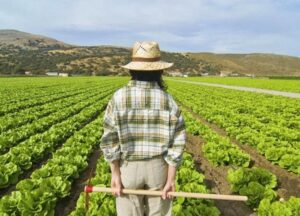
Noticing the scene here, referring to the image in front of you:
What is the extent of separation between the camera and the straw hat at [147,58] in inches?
137

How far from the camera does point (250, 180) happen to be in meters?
7.52

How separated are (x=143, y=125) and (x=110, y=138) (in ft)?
1.05

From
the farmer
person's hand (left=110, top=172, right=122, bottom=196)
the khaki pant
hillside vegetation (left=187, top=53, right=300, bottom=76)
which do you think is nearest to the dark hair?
the farmer

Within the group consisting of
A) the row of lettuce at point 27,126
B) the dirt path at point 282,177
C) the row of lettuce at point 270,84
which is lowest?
the row of lettuce at point 270,84

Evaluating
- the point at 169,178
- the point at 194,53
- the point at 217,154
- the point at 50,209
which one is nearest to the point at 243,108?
the point at 217,154

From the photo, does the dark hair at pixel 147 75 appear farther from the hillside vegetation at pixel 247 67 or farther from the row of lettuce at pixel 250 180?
the hillside vegetation at pixel 247 67

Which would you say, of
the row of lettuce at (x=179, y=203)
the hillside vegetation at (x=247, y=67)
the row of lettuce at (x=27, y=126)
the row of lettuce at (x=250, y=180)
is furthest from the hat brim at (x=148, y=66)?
the hillside vegetation at (x=247, y=67)

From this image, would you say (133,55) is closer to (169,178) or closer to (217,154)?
(169,178)

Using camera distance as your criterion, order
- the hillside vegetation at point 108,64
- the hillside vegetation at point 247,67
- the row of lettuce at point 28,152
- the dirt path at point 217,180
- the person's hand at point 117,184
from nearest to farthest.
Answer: the person's hand at point 117,184, the dirt path at point 217,180, the row of lettuce at point 28,152, the hillside vegetation at point 108,64, the hillside vegetation at point 247,67

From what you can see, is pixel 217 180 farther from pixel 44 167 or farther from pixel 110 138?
pixel 110 138

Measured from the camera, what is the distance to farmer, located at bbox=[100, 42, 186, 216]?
11.5ft

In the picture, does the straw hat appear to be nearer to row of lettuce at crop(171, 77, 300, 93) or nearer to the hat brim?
the hat brim

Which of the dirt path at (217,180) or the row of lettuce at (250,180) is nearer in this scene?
the row of lettuce at (250,180)

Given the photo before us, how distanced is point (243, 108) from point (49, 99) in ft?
41.8
